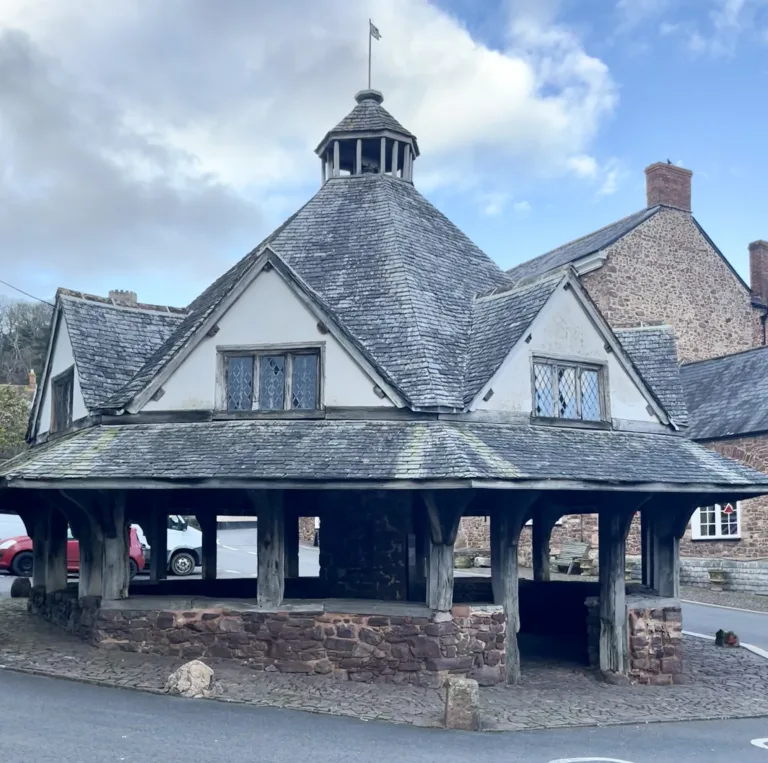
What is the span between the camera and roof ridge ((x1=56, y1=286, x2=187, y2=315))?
574 inches

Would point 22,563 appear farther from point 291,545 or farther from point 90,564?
point 90,564

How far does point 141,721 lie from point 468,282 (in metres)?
9.06

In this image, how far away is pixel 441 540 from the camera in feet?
37.0

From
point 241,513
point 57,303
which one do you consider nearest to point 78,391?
point 57,303

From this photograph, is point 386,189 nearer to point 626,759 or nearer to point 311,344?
point 311,344

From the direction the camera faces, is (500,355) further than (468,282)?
No

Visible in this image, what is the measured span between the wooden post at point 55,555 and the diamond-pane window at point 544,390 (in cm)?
817

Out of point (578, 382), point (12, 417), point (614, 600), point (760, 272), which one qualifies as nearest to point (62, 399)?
point (578, 382)

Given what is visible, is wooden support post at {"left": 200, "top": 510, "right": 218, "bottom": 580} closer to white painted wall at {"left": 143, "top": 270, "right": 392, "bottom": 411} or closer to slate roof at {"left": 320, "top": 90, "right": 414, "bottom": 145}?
white painted wall at {"left": 143, "top": 270, "right": 392, "bottom": 411}

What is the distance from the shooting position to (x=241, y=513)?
52.5ft

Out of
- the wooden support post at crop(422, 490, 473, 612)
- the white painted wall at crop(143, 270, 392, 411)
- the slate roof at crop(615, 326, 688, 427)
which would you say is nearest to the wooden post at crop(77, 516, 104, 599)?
the white painted wall at crop(143, 270, 392, 411)

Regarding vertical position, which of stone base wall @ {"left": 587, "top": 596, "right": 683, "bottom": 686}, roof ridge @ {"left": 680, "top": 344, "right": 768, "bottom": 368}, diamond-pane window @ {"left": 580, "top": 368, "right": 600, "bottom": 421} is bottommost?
stone base wall @ {"left": 587, "top": 596, "right": 683, "bottom": 686}

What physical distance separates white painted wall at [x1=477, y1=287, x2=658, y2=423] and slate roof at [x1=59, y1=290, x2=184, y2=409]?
209 inches

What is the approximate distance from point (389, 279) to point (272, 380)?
268cm
